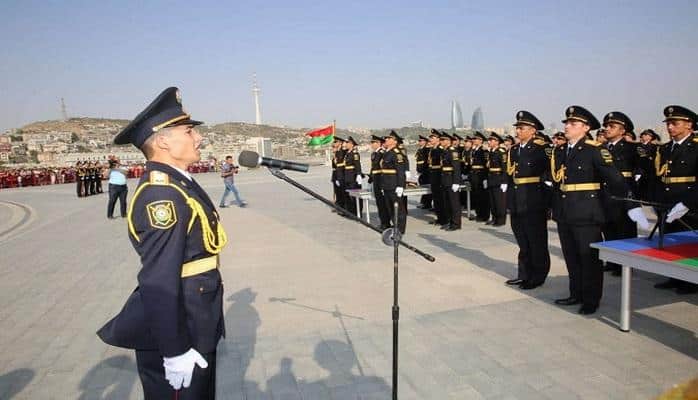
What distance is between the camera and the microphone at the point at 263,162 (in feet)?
8.27

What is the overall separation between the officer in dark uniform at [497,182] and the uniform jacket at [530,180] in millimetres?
4397

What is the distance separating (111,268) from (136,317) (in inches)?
247

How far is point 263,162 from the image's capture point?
257 centimetres

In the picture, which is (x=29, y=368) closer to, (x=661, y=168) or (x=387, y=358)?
(x=387, y=358)

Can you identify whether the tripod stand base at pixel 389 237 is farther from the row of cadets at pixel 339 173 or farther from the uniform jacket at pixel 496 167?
the row of cadets at pixel 339 173

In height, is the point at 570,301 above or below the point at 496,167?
below

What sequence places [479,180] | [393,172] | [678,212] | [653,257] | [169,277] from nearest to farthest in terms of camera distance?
[169,277], [653,257], [678,212], [393,172], [479,180]

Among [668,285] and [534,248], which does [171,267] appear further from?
[668,285]

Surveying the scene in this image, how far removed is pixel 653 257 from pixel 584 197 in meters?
1.12

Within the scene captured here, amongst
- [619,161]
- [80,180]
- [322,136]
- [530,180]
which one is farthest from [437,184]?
[80,180]

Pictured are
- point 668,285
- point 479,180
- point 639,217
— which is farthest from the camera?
point 479,180

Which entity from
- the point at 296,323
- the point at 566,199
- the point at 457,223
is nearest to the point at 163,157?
the point at 296,323

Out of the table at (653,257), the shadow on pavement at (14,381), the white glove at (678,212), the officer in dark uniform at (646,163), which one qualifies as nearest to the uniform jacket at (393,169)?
the officer in dark uniform at (646,163)

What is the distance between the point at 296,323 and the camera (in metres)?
4.82
